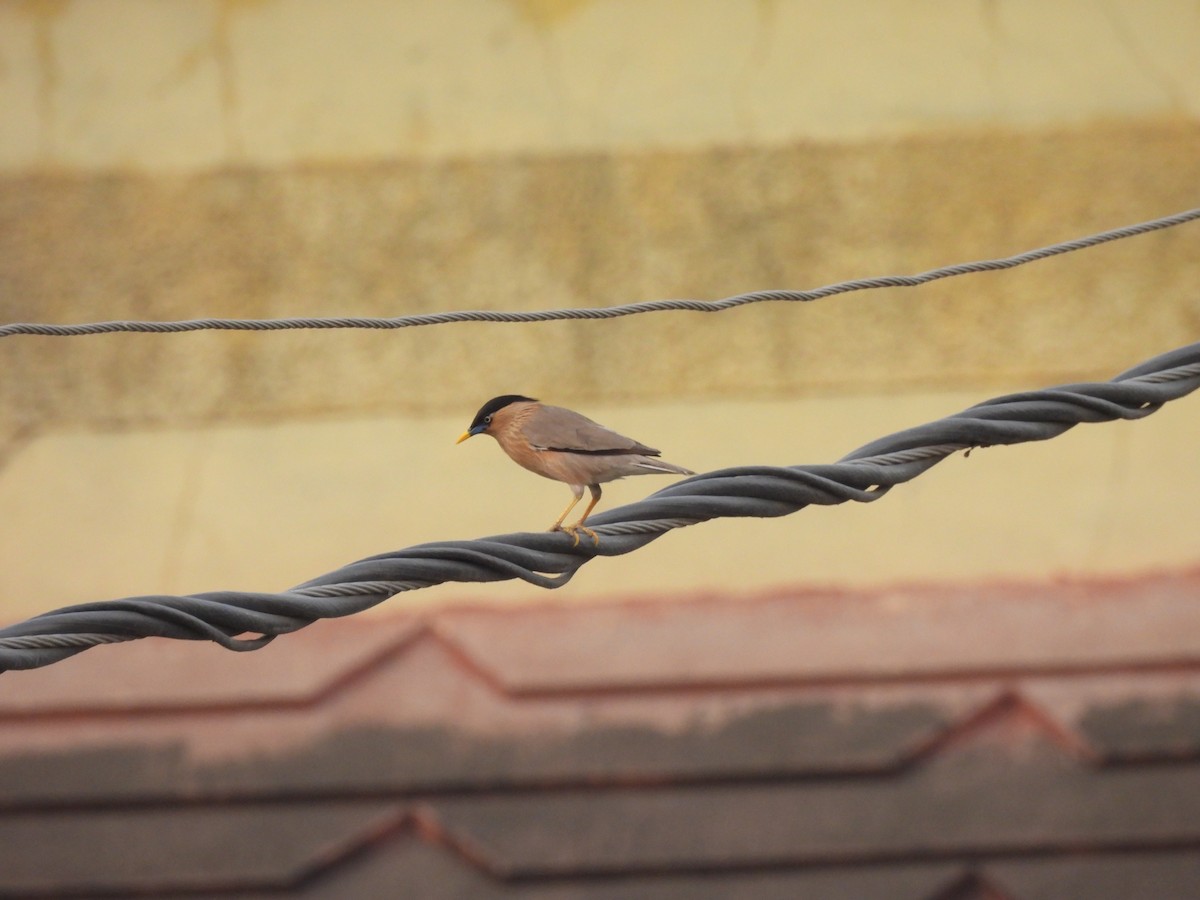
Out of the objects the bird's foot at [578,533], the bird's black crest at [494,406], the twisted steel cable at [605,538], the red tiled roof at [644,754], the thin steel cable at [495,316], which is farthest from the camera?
the red tiled roof at [644,754]

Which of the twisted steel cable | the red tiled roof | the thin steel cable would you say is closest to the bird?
the thin steel cable

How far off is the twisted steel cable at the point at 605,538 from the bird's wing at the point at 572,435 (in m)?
0.42

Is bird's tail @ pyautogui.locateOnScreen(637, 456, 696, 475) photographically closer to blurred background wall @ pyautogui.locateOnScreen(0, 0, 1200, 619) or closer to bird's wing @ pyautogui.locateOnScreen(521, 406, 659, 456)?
bird's wing @ pyautogui.locateOnScreen(521, 406, 659, 456)

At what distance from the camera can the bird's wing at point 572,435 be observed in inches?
104

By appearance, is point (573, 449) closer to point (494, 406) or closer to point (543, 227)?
point (494, 406)

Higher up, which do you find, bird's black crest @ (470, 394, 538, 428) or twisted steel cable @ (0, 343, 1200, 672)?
bird's black crest @ (470, 394, 538, 428)

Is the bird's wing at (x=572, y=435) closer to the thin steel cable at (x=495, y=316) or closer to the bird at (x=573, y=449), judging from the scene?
the bird at (x=573, y=449)

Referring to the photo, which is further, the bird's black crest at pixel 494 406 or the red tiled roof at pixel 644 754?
the red tiled roof at pixel 644 754

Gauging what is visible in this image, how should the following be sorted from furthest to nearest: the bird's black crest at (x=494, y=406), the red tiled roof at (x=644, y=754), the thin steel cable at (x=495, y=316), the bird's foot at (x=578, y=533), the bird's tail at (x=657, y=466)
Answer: the red tiled roof at (x=644, y=754) < the bird's black crest at (x=494, y=406) < the bird's tail at (x=657, y=466) < the thin steel cable at (x=495, y=316) < the bird's foot at (x=578, y=533)

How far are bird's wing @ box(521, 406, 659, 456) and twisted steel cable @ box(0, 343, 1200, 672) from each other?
1.39 feet

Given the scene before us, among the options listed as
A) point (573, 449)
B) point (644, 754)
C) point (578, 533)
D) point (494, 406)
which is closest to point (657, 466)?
point (573, 449)

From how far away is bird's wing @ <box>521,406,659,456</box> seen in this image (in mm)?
2631

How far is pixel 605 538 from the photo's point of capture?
84.7 inches

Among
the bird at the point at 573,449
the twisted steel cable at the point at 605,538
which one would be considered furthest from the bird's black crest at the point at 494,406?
the twisted steel cable at the point at 605,538
